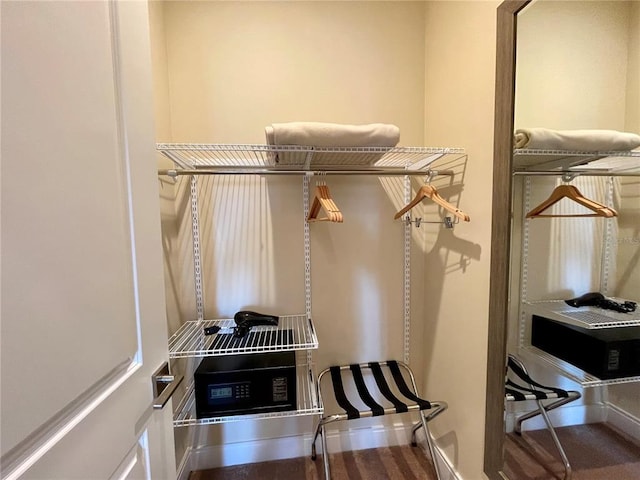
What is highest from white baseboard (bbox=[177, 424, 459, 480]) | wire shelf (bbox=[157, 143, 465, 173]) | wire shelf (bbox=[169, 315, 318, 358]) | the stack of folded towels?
the stack of folded towels

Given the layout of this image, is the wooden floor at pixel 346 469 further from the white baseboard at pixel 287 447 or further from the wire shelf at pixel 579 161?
the wire shelf at pixel 579 161

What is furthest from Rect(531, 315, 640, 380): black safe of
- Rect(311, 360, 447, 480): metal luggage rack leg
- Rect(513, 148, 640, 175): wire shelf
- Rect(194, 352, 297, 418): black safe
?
Rect(194, 352, 297, 418): black safe

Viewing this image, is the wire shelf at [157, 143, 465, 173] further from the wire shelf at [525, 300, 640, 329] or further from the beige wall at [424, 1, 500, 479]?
the wire shelf at [525, 300, 640, 329]

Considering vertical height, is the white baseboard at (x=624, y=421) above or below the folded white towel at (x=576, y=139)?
below

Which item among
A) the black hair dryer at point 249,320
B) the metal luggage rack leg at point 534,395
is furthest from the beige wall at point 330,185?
the metal luggage rack leg at point 534,395

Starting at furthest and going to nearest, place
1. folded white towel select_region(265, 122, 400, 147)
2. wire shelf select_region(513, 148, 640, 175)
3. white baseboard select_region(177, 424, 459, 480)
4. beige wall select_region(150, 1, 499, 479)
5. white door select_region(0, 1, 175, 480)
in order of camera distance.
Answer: white baseboard select_region(177, 424, 459, 480), beige wall select_region(150, 1, 499, 479), folded white towel select_region(265, 122, 400, 147), wire shelf select_region(513, 148, 640, 175), white door select_region(0, 1, 175, 480)

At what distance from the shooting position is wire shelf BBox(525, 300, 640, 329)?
30.2 inches

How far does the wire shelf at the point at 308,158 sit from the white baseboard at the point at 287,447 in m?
1.49

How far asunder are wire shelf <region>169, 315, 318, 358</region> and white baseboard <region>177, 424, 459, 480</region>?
0.68m

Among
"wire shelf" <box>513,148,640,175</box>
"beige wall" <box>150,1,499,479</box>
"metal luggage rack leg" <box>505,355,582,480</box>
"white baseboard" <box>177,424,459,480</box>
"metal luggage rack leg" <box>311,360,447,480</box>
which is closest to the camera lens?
"wire shelf" <box>513,148,640,175</box>

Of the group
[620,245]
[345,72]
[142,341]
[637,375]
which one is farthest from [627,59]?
[142,341]

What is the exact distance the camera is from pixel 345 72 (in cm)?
149

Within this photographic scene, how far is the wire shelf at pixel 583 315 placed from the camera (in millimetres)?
767

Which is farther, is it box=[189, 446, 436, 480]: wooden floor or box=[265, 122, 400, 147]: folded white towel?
box=[189, 446, 436, 480]: wooden floor
